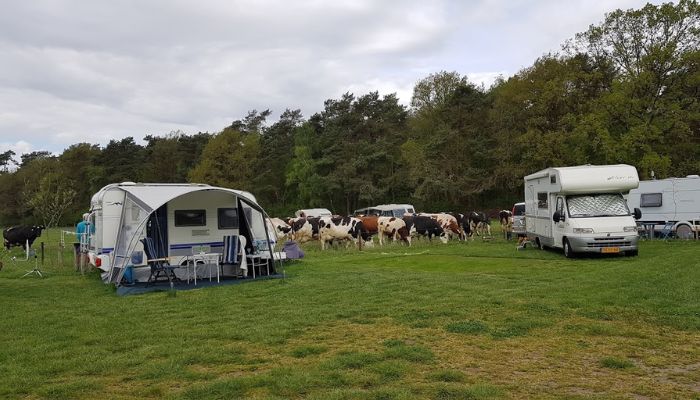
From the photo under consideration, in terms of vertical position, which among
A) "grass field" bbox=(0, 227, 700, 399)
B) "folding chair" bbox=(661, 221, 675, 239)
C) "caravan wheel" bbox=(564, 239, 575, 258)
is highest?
"folding chair" bbox=(661, 221, 675, 239)

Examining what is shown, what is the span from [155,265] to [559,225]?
11.0m

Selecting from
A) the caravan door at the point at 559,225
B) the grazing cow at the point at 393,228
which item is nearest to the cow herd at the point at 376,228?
the grazing cow at the point at 393,228

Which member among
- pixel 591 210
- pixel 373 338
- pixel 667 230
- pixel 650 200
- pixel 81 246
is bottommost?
pixel 373 338

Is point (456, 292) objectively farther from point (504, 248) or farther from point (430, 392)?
point (504, 248)

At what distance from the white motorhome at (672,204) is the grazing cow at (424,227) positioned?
24.1 ft

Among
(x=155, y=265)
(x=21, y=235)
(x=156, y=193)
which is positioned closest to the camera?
(x=155, y=265)

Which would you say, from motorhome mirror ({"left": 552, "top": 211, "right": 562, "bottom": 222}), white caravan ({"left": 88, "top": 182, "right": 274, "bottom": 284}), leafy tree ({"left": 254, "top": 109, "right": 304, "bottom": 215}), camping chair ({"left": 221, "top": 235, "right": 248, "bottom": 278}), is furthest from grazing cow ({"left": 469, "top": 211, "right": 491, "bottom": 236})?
leafy tree ({"left": 254, "top": 109, "right": 304, "bottom": 215})

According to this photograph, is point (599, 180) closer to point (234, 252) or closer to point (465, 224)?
point (465, 224)

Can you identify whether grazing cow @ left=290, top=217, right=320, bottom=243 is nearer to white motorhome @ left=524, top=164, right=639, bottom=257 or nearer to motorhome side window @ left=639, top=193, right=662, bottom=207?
white motorhome @ left=524, top=164, right=639, bottom=257

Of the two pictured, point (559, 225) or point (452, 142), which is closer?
point (559, 225)

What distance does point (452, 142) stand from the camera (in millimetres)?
44500

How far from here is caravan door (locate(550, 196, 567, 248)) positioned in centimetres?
1639

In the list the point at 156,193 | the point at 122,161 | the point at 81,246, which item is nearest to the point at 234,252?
the point at 156,193

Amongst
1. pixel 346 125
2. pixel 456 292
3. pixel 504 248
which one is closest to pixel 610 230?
pixel 504 248
